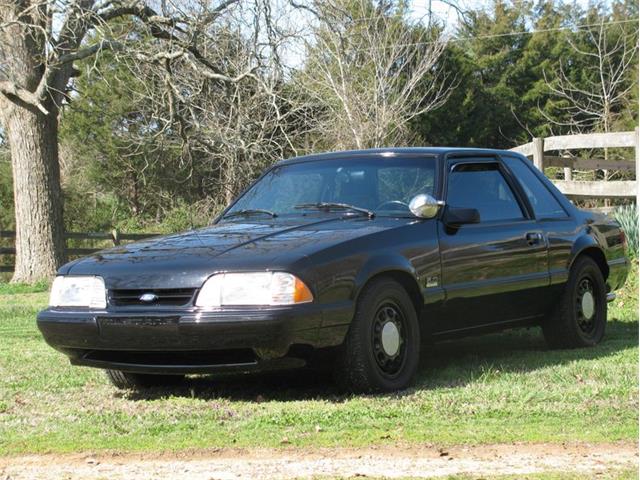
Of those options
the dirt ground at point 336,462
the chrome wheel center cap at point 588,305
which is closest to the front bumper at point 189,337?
the dirt ground at point 336,462

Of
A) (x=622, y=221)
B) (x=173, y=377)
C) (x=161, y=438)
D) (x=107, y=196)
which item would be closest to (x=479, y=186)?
(x=173, y=377)

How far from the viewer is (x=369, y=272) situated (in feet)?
20.4

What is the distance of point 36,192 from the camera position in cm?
2006

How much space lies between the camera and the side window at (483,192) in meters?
7.38

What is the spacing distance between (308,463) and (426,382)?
220 cm

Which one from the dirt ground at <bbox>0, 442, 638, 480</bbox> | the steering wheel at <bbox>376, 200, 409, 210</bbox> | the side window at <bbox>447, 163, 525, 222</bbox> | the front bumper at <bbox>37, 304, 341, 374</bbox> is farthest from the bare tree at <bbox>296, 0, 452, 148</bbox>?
the dirt ground at <bbox>0, 442, 638, 480</bbox>

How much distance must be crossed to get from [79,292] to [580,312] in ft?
13.3

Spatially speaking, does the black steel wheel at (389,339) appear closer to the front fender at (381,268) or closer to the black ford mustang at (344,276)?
the black ford mustang at (344,276)

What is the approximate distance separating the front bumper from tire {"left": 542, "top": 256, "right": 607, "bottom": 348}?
284 centimetres

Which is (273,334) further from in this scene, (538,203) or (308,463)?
(538,203)

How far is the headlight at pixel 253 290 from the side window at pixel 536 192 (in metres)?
2.85

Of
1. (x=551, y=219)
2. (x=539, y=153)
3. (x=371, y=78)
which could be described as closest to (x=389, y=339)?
(x=551, y=219)

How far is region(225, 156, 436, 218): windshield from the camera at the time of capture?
23.3 feet

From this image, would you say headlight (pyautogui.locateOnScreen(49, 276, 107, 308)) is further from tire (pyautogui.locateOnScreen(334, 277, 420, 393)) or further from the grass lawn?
tire (pyautogui.locateOnScreen(334, 277, 420, 393))
